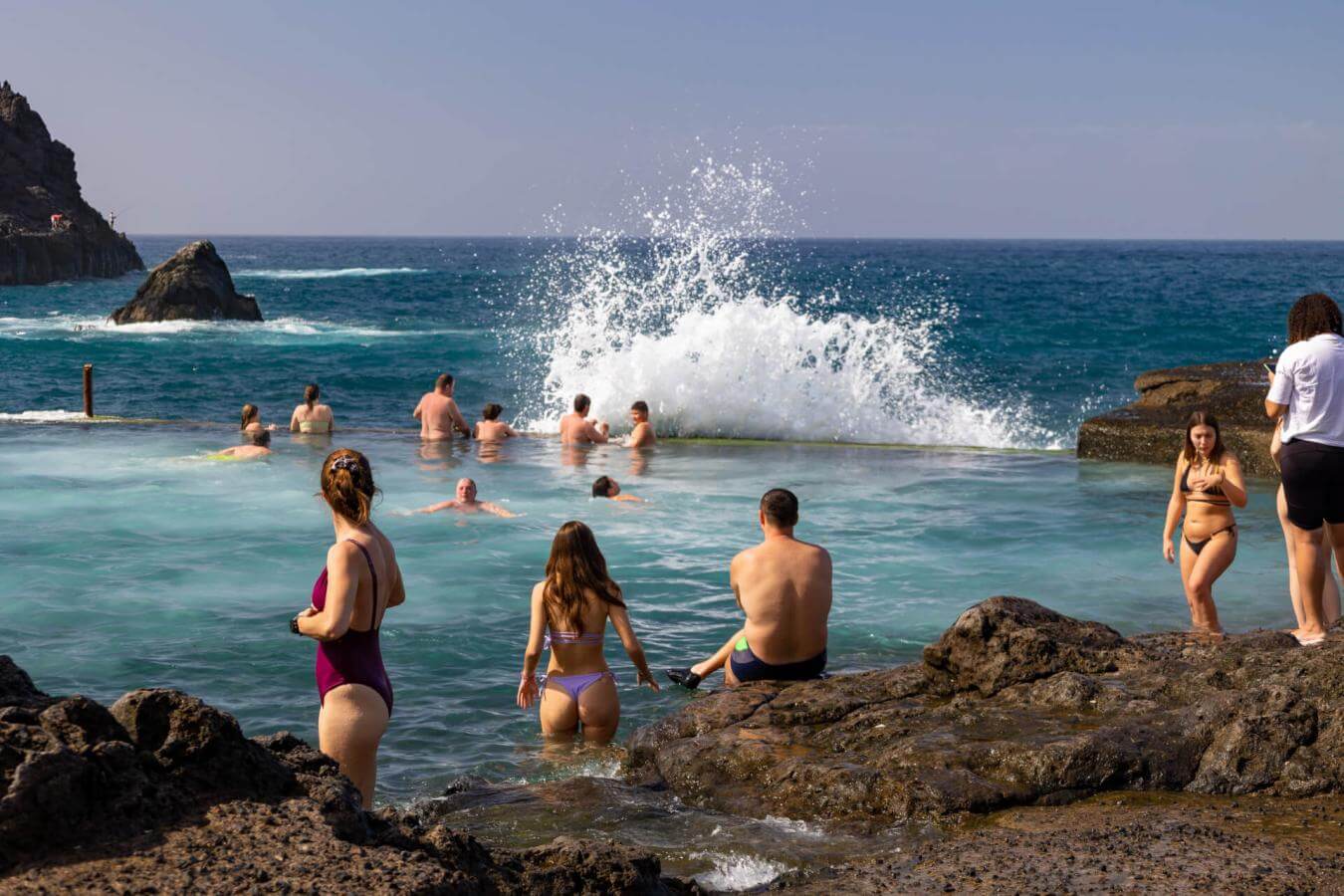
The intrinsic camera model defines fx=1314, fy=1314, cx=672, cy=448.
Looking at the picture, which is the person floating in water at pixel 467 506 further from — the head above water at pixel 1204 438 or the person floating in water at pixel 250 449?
the head above water at pixel 1204 438

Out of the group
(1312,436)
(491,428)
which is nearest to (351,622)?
(1312,436)

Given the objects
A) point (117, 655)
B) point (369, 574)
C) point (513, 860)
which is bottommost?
point (117, 655)

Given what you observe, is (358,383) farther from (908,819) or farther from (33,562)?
(908,819)

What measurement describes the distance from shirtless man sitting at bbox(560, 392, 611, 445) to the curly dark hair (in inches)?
417

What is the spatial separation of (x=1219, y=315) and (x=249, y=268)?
75.9 m

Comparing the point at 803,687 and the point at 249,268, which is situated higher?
the point at 249,268

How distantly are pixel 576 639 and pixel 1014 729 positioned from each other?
206 centimetres

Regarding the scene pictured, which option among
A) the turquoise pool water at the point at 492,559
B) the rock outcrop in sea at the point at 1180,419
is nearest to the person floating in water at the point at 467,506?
the turquoise pool water at the point at 492,559

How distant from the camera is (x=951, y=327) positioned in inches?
1896

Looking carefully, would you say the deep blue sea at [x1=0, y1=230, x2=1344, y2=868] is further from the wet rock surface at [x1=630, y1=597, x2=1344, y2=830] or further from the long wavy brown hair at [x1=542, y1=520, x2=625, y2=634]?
the long wavy brown hair at [x1=542, y1=520, x2=625, y2=634]

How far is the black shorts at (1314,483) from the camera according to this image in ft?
21.0

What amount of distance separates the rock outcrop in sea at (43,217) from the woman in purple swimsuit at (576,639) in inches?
3089

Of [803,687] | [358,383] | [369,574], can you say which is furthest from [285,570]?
[358,383]

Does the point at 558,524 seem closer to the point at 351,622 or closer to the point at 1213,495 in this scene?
the point at 1213,495
